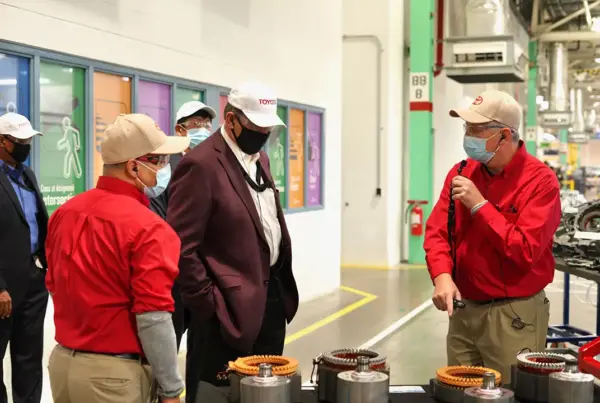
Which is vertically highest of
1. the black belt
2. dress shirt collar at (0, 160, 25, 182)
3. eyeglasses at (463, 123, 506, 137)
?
eyeglasses at (463, 123, 506, 137)

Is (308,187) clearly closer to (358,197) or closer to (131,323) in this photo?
(358,197)

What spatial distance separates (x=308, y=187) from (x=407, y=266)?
12.0 feet

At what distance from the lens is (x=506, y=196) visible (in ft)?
9.61

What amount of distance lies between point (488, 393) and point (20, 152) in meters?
3.34

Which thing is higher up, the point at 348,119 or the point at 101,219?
the point at 348,119

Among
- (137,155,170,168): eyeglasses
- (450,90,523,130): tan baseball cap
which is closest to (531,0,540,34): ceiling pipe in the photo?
(450,90,523,130): tan baseball cap

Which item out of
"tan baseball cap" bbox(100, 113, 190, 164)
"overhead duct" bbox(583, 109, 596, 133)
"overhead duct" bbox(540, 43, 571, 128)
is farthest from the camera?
"overhead duct" bbox(583, 109, 596, 133)

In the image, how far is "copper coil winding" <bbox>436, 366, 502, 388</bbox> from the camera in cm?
192

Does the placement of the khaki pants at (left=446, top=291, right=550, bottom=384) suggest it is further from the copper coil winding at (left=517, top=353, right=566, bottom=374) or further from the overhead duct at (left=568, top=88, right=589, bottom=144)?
the overhead duct at (left=568, top=88, right=589, bottom=144)

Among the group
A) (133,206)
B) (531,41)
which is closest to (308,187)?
(133,206)

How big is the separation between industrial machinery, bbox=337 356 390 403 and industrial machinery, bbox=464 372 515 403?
0.21 meters

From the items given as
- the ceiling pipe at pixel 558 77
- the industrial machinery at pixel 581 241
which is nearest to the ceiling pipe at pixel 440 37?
the industrial machinery at pixel 581 241

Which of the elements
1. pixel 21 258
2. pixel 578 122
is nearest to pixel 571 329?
pixel 21 258

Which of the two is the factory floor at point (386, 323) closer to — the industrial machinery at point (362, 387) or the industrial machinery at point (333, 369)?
the industrial machinery at point (333, 369)
